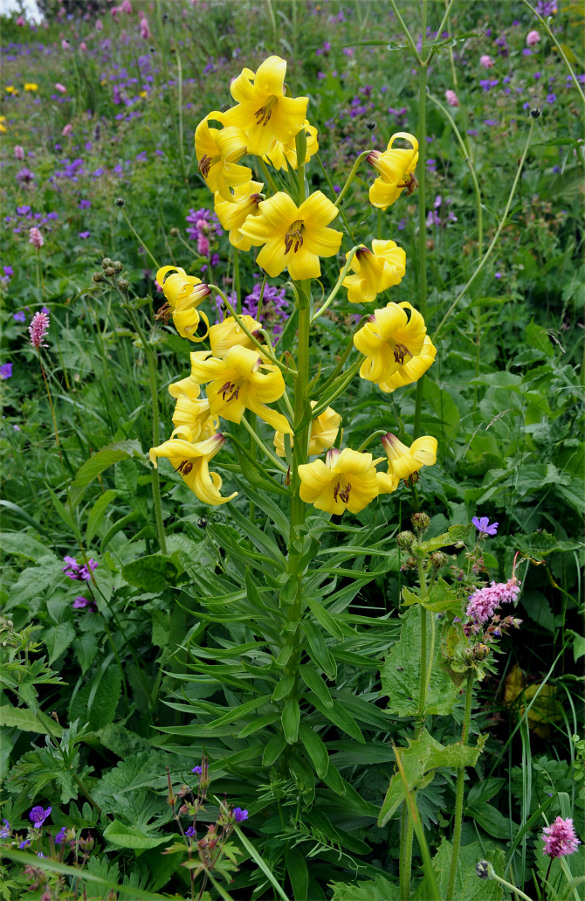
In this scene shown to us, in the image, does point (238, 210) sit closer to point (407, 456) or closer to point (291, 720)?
Result: point (407, 456)

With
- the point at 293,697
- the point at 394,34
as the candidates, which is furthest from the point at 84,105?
the point at 293,697

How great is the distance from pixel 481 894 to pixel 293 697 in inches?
22.0

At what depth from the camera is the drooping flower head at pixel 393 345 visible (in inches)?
56.4

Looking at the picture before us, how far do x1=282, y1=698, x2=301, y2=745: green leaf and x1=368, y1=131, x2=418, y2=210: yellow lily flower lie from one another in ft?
3.70

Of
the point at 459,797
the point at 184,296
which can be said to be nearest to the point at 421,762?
the point at 459,797

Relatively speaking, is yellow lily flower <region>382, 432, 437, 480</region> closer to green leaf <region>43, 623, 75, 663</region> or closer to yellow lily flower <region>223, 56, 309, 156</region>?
yellow lily flower <region>223, 56, 309, 156</region>

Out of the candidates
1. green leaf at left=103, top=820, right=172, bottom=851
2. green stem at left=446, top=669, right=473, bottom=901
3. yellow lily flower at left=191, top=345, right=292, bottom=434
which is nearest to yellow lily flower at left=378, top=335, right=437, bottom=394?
yellow lily flower at left=191, top=345, right=292, bottom=434

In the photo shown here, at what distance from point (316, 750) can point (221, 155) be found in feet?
4.19

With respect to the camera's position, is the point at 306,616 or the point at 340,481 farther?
the point at 306,616

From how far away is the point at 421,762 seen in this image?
1.28 m

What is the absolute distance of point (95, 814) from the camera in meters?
1.79

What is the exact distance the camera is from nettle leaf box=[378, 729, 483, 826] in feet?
4.06

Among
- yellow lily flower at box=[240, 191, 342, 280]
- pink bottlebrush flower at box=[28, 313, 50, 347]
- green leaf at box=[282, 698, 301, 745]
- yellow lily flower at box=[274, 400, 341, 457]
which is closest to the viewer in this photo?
yellow lily flower at box=[240, 191, 342, 280]

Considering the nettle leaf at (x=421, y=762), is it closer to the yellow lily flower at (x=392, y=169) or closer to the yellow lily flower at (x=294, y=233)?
the yellow lily flower at (x=294, y=233)
